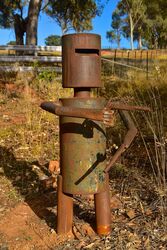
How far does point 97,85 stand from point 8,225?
1195mm

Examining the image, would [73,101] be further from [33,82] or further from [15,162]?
[33,82]

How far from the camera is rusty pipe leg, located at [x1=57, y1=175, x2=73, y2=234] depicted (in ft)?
8.29

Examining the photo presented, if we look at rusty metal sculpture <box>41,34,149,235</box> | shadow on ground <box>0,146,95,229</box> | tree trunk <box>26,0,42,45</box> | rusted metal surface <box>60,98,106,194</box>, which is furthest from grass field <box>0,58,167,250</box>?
tree trunk <box>26,0,42,45</box>

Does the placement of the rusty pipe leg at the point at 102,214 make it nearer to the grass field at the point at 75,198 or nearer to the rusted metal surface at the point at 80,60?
the grass field at the point at 75,198

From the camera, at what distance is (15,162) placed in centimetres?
414

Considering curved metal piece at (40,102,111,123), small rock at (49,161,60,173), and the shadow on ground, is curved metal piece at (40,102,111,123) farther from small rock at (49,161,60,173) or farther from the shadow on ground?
small rock at (49,161,60,173)

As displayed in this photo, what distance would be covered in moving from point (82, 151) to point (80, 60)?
1.87 feet

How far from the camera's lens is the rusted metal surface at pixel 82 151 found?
2430 millimetres

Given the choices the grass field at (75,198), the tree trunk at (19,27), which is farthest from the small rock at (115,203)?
the tree trunk at (19,27)

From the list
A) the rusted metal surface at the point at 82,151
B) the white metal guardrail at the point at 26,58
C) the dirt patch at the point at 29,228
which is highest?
the white metal guardrail at the point at 26,58

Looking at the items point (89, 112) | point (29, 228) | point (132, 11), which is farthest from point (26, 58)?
point (132, 11)

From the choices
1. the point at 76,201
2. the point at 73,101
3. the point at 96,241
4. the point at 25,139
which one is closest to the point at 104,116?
the point at 73,101

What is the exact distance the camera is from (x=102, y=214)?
8.27 ft

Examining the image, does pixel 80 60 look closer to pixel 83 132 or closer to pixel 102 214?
pixel 83 132
